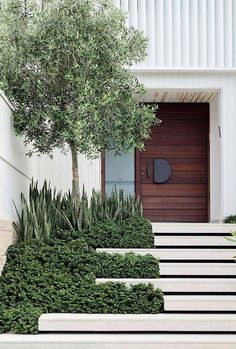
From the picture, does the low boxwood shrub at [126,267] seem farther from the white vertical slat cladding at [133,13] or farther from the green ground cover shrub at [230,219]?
the white vertical slat cladding at [133,13]

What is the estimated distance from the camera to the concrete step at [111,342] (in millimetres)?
5406

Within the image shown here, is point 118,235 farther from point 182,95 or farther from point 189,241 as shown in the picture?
point 182,95

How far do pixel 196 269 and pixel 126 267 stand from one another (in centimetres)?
78

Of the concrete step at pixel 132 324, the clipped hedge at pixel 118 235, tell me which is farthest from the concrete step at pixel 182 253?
the concrete step at pixel 132 324

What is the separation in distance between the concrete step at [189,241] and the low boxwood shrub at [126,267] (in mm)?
658

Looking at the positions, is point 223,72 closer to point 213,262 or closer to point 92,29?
point 92,29

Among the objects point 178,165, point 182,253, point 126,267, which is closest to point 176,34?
point 178,165

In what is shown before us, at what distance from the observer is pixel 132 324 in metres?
5.76

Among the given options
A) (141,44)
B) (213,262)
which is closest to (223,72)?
(141,44)

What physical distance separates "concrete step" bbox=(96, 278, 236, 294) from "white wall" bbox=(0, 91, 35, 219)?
132cm

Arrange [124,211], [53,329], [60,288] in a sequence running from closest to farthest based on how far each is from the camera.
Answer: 1. [53,329]
2. [60,288]
3. [124,211]

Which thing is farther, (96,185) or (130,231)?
(96,185)

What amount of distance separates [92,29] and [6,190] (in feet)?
7.10

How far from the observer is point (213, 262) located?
23.3 feet
